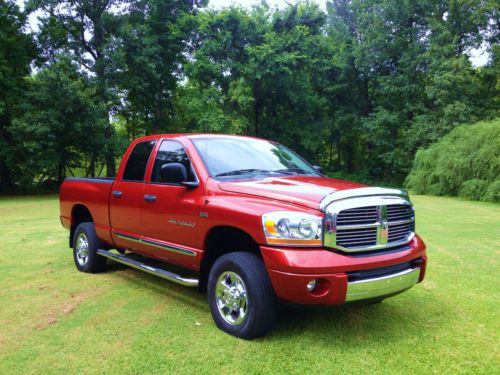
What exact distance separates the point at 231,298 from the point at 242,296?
14cm

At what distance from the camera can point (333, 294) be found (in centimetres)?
345

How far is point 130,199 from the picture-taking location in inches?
211

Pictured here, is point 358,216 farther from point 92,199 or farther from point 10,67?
point 10,67

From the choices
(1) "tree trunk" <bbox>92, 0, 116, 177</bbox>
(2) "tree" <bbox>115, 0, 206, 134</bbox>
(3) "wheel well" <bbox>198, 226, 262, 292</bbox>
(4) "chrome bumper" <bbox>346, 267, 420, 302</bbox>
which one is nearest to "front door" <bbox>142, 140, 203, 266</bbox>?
(3) "wheel well" <bbox>198, 226, 262, 292</bbox>

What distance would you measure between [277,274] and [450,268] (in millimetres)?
3900

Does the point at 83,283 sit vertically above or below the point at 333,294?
below

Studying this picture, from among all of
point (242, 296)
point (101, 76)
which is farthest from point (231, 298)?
point (101, 76)

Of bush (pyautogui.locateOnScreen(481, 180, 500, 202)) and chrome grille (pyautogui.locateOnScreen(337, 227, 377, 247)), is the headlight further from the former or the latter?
bush (pyautogui.locateOnScreen(481, 180, 500, 202))

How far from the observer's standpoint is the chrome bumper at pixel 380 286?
3516 mm

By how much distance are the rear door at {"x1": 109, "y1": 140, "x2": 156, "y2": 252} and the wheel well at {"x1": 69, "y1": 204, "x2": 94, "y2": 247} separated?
1226 mm

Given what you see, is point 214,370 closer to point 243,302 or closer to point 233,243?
point 243,302

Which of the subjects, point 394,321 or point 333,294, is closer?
point 333,294

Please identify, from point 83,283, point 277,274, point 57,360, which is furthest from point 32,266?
point 277,274

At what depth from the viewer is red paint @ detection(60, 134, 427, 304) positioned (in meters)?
3.49
